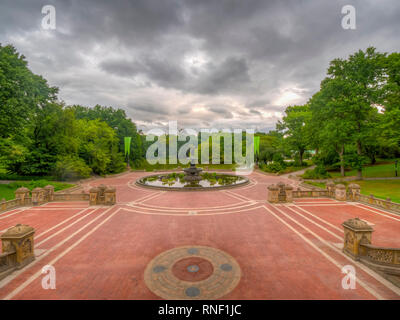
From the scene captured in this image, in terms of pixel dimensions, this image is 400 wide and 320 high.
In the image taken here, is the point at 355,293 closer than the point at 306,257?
Yes

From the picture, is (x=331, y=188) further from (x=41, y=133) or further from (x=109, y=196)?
(x=41, y=133)

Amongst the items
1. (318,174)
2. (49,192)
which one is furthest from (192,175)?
(318,174)

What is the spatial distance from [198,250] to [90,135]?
38551 millimetres

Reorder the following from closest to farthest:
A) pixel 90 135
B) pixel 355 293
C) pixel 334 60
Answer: pixel 355 293, pixel 334 60, pixel 90 135

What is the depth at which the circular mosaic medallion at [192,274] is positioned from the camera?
611 cm

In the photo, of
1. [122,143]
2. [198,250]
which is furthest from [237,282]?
[122,143]

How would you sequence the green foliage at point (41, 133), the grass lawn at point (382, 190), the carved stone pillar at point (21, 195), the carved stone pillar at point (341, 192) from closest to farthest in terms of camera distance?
the carved stone pillar at point (21, 195), the carved stone pillar at point (341, 192), the grass lawn at point (382, 190), the green foliage at point (41, 133)

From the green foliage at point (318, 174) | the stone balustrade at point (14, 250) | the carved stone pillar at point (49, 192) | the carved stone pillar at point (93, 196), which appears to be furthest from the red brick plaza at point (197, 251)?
the green foliage at point (318, 174)

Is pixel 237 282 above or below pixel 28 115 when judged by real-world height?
below

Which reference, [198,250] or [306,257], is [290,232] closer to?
[306,257]

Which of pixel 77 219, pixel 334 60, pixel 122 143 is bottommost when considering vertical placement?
pixel 77 219

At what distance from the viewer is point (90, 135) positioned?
38.1m

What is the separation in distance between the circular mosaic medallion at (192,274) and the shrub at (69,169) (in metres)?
27.6

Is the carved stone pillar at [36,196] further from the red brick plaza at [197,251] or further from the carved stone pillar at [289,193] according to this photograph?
the carved stone pillar at [289,193]
